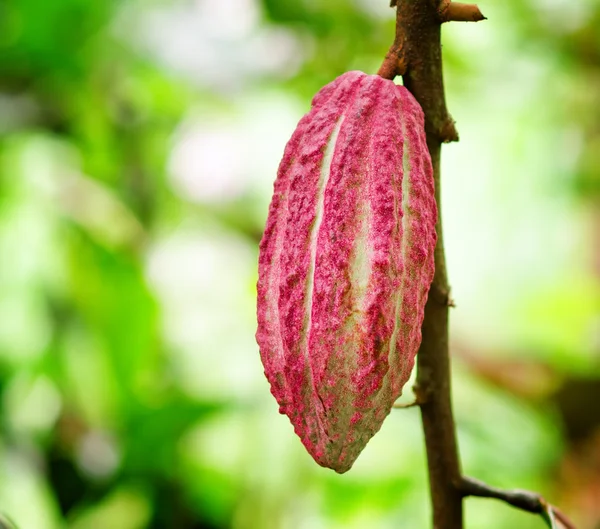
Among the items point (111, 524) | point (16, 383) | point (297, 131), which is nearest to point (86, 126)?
point (16, 383)

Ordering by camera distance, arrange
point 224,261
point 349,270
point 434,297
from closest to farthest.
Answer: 1. point 349,270
2. point 434,297
3. point 224,261

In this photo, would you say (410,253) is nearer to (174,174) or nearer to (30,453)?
(30,453)

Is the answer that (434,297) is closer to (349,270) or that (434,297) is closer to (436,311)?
(436,311)

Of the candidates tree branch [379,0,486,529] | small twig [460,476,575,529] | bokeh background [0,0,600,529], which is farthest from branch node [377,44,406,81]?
bokeh background [0,0,600,529]

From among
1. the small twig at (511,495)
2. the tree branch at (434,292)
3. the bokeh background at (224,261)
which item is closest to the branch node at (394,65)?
the tree branch at (434,292)

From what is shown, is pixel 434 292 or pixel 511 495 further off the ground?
pixel 434 292

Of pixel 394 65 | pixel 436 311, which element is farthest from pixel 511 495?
pixel 394 65

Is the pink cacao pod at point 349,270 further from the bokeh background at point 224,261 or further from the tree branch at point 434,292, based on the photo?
the bokeh background at point 224,261
